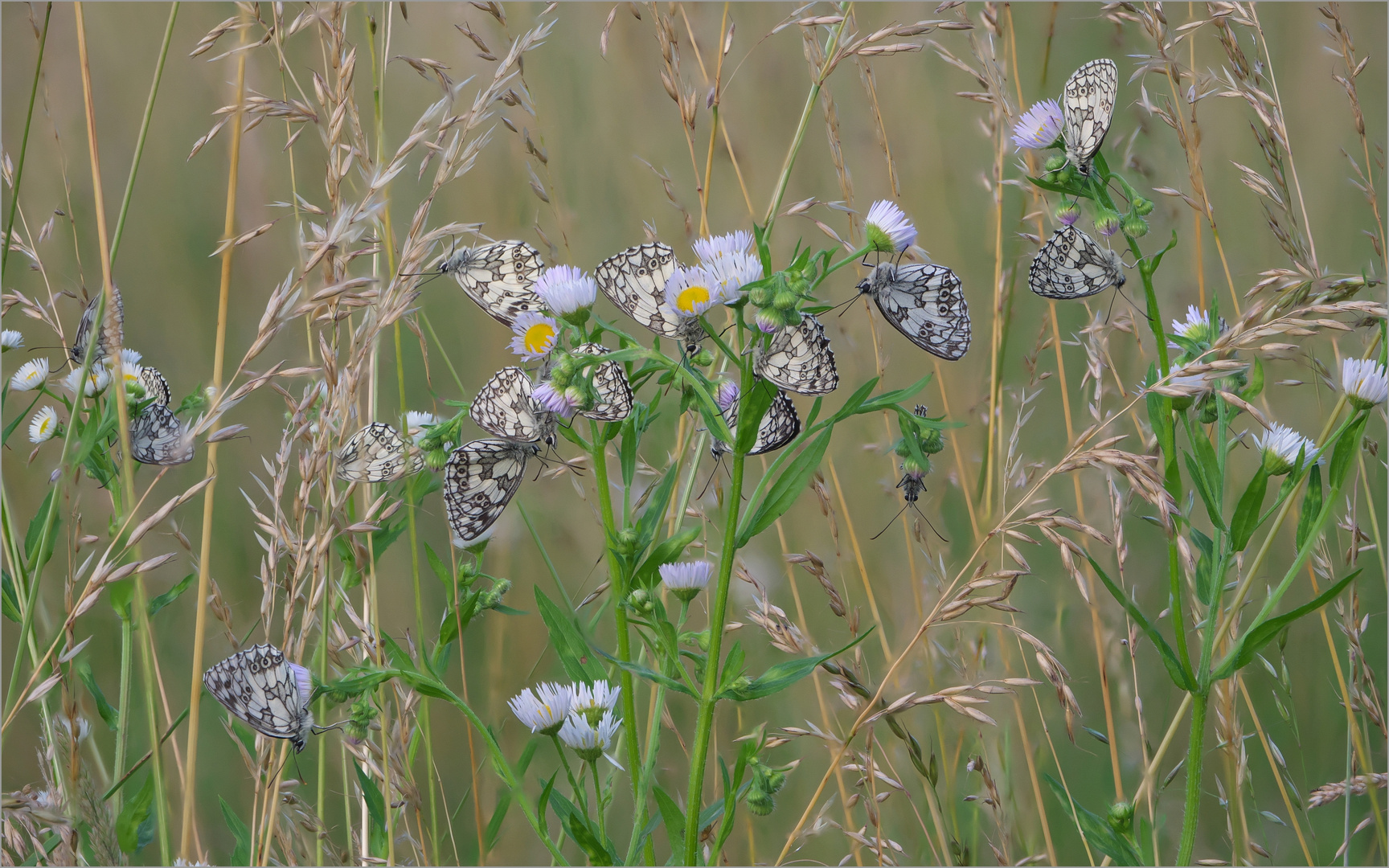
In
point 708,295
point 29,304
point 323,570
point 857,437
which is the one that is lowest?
point 323,570

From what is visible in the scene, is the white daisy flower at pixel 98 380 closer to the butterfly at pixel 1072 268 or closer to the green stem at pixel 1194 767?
the butterfly at pixel 1072 268

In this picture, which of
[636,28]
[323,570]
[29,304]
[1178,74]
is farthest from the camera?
[636,28]

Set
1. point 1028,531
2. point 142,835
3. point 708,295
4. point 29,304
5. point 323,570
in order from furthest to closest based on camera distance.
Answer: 1. point 1028,531
2. point 142,835
3. point 29,304
4. point 323,570
5. point 708,295

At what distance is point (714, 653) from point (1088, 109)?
945 millimetres

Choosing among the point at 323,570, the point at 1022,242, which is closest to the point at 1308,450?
the point at 1022,242

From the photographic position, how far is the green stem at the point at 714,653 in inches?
41.9

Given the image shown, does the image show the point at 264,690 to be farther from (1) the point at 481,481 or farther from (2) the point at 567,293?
(2) the point at 567,293

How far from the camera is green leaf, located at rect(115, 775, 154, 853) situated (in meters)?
1.53

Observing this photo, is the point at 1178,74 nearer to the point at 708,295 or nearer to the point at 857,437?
the point at 857,437

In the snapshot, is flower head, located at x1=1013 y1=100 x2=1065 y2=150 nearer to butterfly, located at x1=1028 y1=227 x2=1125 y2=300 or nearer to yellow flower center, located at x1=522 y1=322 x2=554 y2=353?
butterfly, located at x1=1028 y1=227 x2=1125 y2=300

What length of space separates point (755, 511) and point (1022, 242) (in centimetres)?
129

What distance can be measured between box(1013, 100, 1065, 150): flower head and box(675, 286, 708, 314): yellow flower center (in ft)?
2.04

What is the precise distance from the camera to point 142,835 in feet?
5.47

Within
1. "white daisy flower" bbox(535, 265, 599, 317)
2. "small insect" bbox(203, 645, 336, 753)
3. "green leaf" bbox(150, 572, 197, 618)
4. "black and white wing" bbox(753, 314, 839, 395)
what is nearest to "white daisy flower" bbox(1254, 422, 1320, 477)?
"black and white wing" bbox(753, 314, 839, 395)
